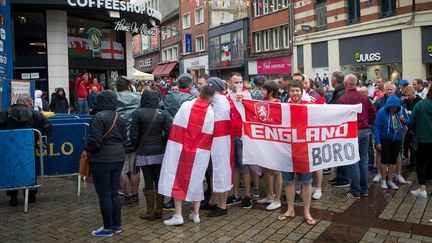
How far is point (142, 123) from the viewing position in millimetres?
5906

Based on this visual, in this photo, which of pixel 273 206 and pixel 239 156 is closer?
pixel 273 206

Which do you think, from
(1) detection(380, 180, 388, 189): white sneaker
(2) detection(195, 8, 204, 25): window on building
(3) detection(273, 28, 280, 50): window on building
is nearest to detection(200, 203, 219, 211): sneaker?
(1) detection(380, 180, 388, 189): white sneaker

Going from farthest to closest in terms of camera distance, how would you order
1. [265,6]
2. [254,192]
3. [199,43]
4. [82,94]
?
[199,43]
[265,6]
[82,94]
[254,192]

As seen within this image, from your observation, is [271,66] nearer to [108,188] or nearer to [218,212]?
[218,212]

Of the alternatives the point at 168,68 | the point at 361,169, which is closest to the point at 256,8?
the point at 168,68

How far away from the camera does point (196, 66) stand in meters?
43.2

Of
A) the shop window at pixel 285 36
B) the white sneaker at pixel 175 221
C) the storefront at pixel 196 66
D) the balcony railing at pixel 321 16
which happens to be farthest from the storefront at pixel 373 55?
the storefront at pixel 196 66

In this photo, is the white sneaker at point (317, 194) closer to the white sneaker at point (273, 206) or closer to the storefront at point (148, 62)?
the white sneaker at point (273, 206)

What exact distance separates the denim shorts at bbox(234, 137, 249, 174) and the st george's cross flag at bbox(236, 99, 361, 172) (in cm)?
30

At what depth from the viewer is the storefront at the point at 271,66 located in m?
29.0

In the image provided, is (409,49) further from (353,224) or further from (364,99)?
(353,224)

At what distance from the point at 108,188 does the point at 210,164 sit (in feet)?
5.75

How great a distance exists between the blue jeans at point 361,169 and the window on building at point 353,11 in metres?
17.5

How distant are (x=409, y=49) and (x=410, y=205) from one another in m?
15.3
